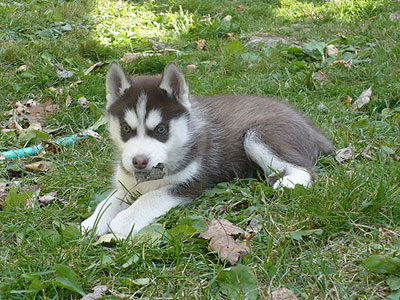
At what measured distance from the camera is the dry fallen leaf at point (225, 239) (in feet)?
10.7

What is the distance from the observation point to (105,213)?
4.06 m

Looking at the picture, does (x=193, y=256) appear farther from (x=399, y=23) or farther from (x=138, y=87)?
(x=399, y=23)

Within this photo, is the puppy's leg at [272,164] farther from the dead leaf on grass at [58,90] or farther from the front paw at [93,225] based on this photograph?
the dead leaf on grass at [58,90]

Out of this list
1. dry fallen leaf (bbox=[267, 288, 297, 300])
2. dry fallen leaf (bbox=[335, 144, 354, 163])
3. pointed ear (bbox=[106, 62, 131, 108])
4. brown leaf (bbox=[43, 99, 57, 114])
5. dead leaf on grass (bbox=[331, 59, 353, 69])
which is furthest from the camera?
dead leaf on grass (bbox=[331, 59, 353, 69])

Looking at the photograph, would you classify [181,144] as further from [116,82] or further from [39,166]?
[39,166]

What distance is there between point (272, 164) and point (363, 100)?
200 cm

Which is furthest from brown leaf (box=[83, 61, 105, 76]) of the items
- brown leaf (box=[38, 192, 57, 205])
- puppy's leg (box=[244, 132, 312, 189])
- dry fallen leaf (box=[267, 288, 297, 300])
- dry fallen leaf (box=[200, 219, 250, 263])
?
dry fallen leaf (box=[267, 288, 297, 300])

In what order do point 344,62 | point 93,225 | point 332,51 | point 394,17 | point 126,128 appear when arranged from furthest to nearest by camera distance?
point 394,17 < point 332,51 < point 344,62 < point 126,128 < point 93,225

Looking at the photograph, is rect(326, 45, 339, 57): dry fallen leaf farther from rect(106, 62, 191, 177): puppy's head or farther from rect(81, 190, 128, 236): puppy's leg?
rect(81, 190, 128, 236): puppy's leg

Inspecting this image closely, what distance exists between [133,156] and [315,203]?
140cm

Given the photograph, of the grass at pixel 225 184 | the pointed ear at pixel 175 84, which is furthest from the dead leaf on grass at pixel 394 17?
the pointed ear at pixel 175 84

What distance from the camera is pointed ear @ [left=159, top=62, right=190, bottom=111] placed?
4.04 meters

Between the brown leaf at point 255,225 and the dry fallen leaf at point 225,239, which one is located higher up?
the dry fallen leaf at point 225,239

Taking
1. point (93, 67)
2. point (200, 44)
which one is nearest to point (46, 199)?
point (93, 67)
